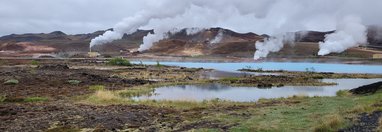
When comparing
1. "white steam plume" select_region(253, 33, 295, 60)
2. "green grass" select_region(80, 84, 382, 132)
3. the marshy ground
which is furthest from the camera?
"white steam plume" select_region(253, 33, 295, 60)

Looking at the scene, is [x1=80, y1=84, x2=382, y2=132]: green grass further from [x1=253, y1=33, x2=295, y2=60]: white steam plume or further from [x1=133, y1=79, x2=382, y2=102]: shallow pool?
[x1=253, y1=33, x2=295, y2=60]: white steam plume

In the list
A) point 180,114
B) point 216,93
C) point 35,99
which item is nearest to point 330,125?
point 180,114

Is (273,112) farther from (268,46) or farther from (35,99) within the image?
(268,46)

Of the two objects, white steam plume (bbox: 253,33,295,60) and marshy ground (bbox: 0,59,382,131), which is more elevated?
white steam plume (bbox: 253,33,295,60)

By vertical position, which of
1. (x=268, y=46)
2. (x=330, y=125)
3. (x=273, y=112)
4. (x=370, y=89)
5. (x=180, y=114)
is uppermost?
(x=268, y=46)

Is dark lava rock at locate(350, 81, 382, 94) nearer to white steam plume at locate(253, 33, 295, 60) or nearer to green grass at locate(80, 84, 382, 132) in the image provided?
green grass at locate(80, 84, 382, 132)

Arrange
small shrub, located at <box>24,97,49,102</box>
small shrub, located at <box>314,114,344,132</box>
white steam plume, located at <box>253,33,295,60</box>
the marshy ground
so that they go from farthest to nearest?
white steam plume, located at <box>253,33,295,60</box> → small shrub, located at <box>24,97,49,102</box> → the marshy ground → small shrub, located at <box>314,114,344,132</box>

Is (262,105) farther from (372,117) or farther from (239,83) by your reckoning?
(239,83)

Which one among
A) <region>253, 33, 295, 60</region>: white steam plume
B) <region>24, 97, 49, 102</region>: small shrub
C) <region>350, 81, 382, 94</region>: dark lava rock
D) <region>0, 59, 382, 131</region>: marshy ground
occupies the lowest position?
<region>0, 59, 382, 131</region>: marshy ground

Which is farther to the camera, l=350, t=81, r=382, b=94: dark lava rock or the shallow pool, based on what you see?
the shallow pool

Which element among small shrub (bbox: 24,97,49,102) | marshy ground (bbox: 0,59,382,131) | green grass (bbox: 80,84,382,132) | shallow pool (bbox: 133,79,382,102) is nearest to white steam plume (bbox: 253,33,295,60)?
shallow pool (bbox: 133,79,382,102)

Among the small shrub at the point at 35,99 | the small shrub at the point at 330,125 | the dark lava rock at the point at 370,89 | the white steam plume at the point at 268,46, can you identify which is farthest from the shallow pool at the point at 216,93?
the white steam plume at the point at 268,46

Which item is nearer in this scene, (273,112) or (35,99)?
(273,112)

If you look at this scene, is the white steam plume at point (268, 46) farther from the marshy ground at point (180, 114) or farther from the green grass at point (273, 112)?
the green grass at point (273, 112)
